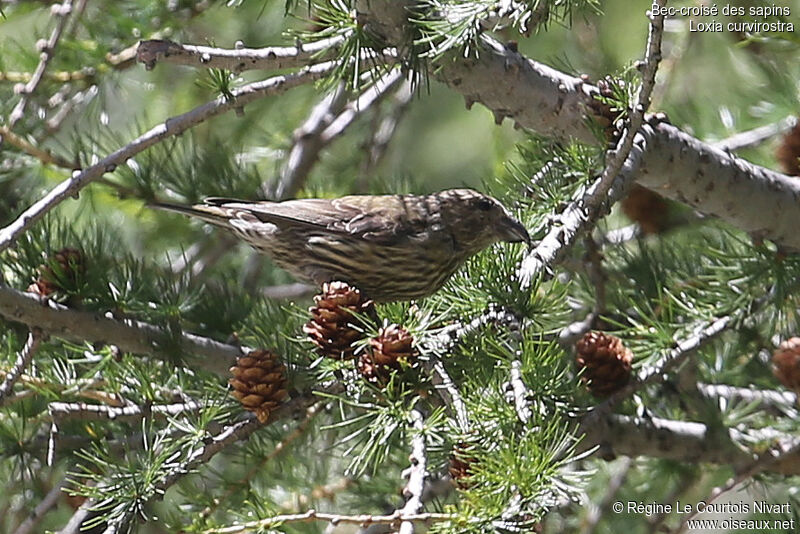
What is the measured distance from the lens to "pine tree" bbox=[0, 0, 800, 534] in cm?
197

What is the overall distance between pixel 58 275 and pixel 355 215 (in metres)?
0.90

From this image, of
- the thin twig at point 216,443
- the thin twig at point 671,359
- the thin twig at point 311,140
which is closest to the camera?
the thin twig at point 216,443

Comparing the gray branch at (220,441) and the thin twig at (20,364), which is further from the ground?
the thin twig at (20,364)

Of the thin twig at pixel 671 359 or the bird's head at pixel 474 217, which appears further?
the bird's head at pixel 474 217

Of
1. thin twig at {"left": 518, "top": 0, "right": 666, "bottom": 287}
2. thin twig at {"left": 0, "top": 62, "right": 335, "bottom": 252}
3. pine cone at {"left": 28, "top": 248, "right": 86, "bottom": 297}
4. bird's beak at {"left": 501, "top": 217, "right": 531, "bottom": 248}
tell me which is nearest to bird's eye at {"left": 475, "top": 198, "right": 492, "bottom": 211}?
bird's beak at {"left": 501, "top": 217, "right": 531, "bottom": 248}

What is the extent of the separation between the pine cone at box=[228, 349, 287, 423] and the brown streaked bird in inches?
29.3

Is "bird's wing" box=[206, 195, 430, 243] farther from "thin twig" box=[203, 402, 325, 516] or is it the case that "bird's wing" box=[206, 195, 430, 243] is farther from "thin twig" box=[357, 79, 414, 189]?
"thin twig" box=[357, 79, 414, 189]

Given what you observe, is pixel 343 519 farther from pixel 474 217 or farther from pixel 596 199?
pixel 474 217

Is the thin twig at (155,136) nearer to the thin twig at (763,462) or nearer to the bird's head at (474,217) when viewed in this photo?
the bird's head at (474,217)

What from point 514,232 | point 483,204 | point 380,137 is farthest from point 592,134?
point 380,137

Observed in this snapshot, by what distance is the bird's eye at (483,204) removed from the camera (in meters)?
2.89

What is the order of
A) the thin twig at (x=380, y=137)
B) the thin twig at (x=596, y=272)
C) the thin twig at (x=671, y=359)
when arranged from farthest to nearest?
the thin twig at (x=380, y=137) < the thin twig at (x=596, y=272) < the thin twig at (x=671, y=359)

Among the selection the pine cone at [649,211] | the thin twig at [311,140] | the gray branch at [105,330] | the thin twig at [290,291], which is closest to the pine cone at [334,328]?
the gray branch at [105,330]

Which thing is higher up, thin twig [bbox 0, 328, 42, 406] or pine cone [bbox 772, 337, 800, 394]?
thin twig [bbox 0, 328, 42, 406]
